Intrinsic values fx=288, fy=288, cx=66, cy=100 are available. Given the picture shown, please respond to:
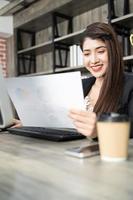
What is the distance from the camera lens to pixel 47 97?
3.25ft

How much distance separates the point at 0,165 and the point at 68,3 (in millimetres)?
3107

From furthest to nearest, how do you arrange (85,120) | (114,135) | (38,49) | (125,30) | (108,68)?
(38,49) → (125,30) → (108,68) → (85,120) → (114,135)

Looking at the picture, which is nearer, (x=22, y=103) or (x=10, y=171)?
(x=10, y=171)

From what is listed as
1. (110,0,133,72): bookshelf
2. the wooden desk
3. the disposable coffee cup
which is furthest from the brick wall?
the disposable coffee cup

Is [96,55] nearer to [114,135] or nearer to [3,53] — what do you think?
[114,135]

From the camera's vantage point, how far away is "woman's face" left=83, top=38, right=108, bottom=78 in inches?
53.3

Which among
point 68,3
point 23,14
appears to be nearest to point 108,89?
point 68,3

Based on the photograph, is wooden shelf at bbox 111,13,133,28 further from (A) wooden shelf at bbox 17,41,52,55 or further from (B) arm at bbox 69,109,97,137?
(B) arm at bbox 69,109,97,137

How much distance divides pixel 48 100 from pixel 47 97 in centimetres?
1

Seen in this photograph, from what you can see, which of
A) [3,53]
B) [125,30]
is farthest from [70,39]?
[3,53]

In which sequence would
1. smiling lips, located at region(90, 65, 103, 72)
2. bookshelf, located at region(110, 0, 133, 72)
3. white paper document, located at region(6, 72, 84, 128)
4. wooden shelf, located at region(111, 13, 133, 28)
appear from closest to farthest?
white paper document, located at region(6, 72, 84, 128)
smiling lips, located at region(90, 65, 103, 72)
wooden shelf, located at region(111, 13, 133, 28)
bookshelf, located at region(110, 0, 133, 72)

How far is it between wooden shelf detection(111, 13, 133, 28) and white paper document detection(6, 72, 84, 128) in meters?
1.97

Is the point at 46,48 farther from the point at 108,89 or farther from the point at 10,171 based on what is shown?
the point at 10,171

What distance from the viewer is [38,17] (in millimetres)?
3973
